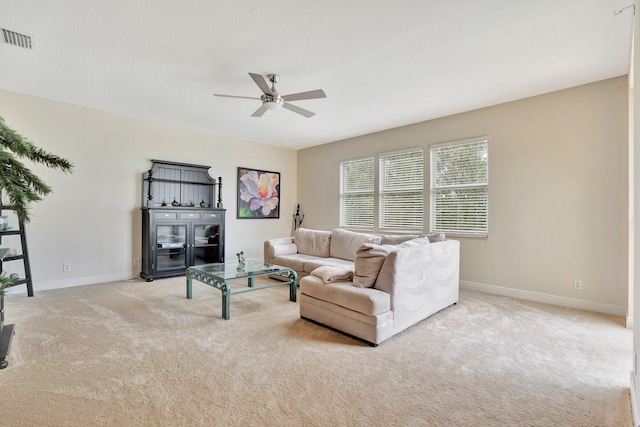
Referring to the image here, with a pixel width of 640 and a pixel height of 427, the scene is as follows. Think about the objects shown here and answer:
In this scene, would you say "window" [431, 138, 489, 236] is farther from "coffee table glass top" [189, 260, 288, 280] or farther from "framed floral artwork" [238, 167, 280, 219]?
"framed floral artwork" [238, 167, 280, 219]

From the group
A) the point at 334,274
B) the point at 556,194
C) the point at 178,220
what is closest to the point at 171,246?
the point at 178,220

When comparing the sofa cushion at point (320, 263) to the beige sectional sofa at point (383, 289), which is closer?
the beige sectional sofa at point (383, 289)

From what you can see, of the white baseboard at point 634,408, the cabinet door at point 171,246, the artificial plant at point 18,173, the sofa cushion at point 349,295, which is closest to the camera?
the artificial plant at point 18,173

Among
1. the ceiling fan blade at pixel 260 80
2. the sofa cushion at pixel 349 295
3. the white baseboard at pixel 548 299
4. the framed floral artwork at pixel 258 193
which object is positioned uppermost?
the ceiling fan blade at pixel 260 80

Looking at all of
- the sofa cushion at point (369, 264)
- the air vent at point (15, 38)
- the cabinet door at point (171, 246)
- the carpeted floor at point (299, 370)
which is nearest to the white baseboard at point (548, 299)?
the carpeted floor at point (299, 370)

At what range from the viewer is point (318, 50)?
297 centimetres

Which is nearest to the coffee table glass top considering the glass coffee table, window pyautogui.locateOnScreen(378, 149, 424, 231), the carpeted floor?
the glass coffee table

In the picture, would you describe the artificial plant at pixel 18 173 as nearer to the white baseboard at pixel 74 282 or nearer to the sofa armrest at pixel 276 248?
the sofa armrest at pixel 276 248

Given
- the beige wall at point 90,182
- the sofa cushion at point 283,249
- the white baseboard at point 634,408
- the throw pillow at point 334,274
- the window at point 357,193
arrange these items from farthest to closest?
1. the window at point 357,193
2. the sofa cushion at point 283,249
3. the beige wall at point 90,182
4. the throw pillow at point 334,274
5. the white baseboard at point 634,408

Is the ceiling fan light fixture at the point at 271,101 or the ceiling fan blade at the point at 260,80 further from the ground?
the ceiling fan blade at the point at 260,80

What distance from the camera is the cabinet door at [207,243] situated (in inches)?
219

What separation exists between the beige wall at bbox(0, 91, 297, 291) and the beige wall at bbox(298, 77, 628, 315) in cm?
488

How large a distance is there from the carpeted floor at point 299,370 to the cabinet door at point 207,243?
209cm

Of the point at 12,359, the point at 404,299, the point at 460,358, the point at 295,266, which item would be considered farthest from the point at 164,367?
the point at 295,266
